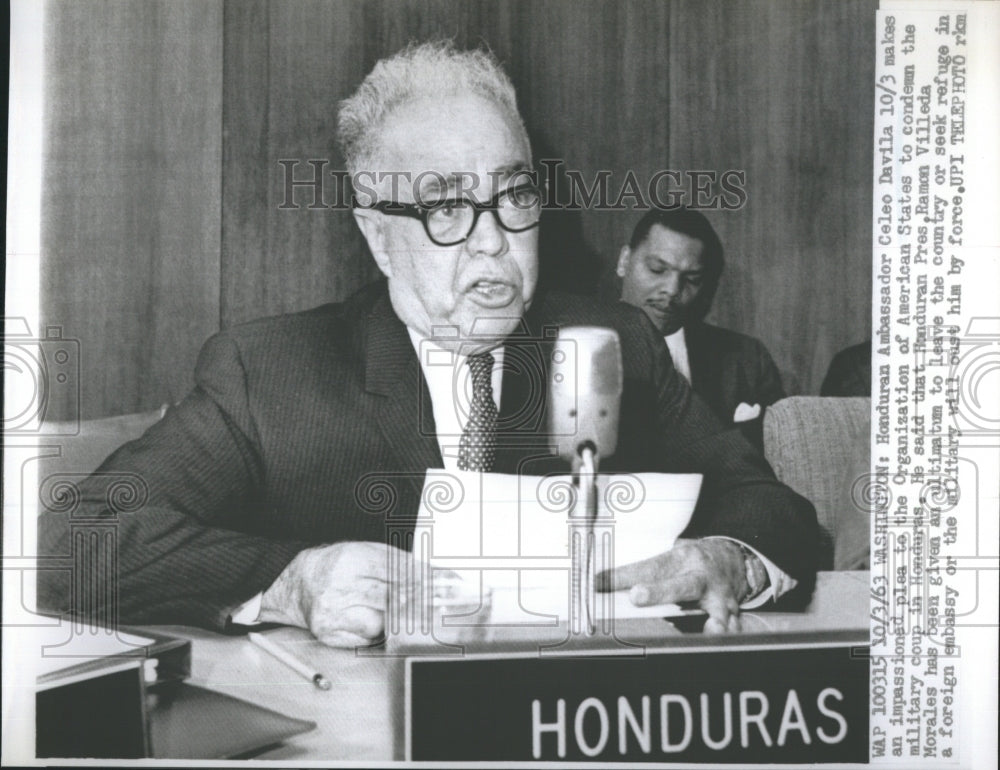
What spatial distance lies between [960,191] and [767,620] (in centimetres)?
111

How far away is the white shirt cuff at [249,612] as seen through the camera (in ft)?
7.74

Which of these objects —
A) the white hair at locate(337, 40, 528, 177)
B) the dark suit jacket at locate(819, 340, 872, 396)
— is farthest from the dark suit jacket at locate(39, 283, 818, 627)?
the white hair at locate(337, 40, 528, 177)

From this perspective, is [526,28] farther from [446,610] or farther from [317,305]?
[446,610]

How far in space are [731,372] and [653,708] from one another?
0.81m

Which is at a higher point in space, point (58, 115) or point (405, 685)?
point (58, 115)

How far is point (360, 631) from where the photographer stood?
7.75 ft

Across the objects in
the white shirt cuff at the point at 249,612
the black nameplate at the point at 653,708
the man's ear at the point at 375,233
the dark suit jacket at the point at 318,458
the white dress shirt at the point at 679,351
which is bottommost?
the black nameplate at the point at 653,708

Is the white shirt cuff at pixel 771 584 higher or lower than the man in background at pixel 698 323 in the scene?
lower

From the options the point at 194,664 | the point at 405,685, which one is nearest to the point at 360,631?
the point at 405,685

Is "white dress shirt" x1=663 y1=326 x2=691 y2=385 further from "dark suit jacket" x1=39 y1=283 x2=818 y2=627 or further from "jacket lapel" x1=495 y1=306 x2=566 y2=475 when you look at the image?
"jacket lapel" x1=495 y1=306 x2=566 y2=475

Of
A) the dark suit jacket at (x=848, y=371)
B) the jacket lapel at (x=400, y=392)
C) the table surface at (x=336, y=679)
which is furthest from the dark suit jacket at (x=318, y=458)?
the dark suit jacket at (x=848, y=371)

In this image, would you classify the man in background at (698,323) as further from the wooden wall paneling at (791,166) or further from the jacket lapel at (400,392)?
the jacket lapel at (400,392)

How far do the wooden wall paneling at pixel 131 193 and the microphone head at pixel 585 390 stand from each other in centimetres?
83

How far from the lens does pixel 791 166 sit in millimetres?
2451
